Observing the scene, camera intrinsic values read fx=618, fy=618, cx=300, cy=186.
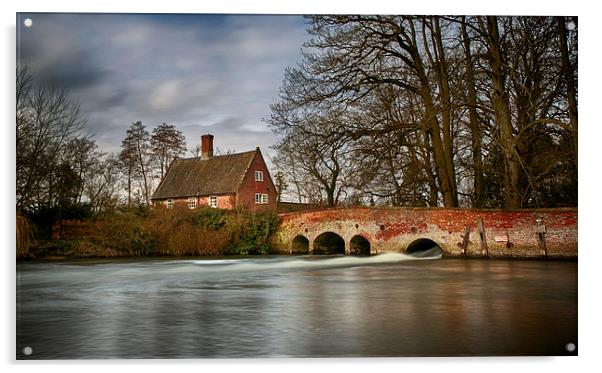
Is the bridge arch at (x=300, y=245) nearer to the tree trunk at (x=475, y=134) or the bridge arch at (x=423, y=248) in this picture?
the bridge arch at (x=423, y=248)

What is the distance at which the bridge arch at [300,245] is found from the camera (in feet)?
19.4

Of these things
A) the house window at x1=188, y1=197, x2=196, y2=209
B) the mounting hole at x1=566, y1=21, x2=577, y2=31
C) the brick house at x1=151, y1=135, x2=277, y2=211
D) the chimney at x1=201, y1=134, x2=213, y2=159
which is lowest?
the house window at x1=188, y1=197, x2=196, y2=209

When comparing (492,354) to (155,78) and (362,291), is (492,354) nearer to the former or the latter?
(362,291)

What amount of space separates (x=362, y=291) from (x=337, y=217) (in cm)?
91

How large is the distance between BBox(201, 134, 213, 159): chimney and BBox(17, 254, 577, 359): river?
1.00 meters

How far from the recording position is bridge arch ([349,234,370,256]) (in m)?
5.84

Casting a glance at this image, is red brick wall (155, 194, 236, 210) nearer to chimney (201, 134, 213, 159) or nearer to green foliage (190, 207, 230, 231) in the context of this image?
green foliage (190, 207, 230, 231)

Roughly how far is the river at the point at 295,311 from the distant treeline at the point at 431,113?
0.73 m

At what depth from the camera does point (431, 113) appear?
576cm

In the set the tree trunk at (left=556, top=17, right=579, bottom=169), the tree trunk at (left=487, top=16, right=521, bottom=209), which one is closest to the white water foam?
the tree trunk at (left=487, top=16, right=521, bottom=209)

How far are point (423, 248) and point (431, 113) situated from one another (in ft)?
4.26

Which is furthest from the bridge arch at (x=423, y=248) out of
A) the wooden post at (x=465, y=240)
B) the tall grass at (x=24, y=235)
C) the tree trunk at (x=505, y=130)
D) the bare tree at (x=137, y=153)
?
the tall grass at (x=24, y=235)

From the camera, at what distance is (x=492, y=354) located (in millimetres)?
4375

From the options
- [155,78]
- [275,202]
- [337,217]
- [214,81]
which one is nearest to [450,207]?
[337,217]
